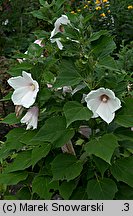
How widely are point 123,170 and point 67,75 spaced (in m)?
0.46

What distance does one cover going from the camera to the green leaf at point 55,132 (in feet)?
5.90

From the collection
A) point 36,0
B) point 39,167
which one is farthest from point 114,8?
point 39,167

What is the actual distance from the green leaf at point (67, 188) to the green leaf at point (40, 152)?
0.16 meters

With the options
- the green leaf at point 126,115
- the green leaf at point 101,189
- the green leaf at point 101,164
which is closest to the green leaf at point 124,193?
the green leaf at point 101,189

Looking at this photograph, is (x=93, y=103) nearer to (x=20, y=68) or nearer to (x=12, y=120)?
(x=20, y=68)

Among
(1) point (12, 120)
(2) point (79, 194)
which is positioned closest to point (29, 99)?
(1) point (12, 120)

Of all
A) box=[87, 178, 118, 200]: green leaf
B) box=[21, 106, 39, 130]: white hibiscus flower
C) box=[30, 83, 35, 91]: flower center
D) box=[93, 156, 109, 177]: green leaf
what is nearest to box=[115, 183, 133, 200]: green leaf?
box=[87, 178, 118, 200]: green leaf

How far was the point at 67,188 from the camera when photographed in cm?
193

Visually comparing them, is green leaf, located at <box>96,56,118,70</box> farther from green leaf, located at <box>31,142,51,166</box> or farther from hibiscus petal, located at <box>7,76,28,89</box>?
green leaf, located at <box>31,142,51,166</box>

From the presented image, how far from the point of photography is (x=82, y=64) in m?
1.80

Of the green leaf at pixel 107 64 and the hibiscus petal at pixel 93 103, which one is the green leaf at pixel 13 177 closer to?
the hibiscus petal at pixel 93 103

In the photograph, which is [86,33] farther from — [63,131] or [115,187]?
[115,187]

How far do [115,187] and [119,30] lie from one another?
4321mm

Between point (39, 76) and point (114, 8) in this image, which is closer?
point (39, 76)
